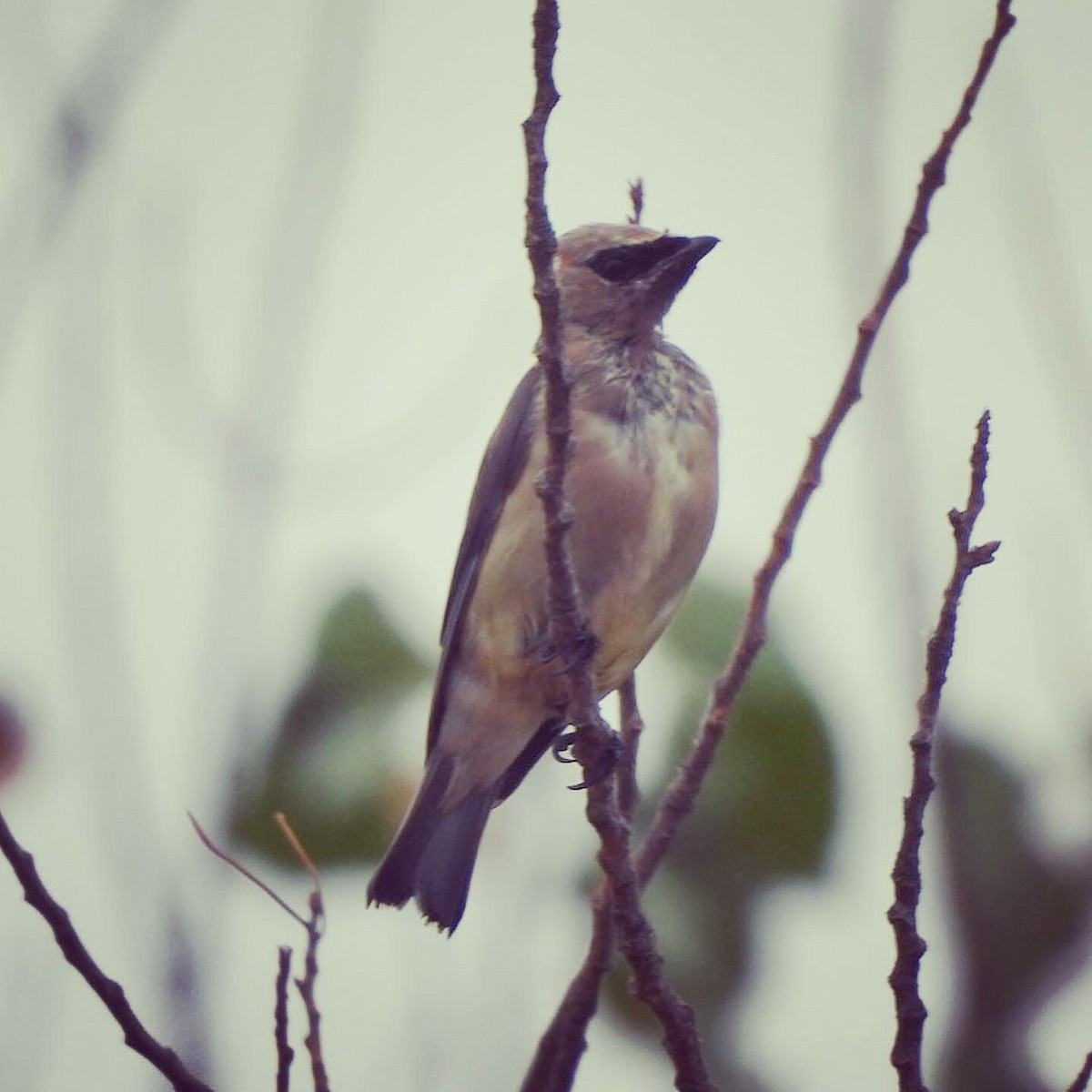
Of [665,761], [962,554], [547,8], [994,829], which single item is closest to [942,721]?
[994,829]

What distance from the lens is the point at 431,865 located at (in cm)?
407

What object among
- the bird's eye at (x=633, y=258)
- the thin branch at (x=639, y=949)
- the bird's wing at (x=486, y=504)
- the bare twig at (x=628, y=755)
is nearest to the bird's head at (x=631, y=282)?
the bird's eye at (x=633, y=258)

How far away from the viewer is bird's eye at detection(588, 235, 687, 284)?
4.32m

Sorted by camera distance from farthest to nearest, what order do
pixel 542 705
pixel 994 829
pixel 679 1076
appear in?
pixel 542 705, pixel 994 829, pixel 679 1076

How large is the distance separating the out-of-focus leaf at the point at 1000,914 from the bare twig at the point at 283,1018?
120cm

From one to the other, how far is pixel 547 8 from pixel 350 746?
73.0 inches

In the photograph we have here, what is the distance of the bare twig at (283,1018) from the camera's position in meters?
2.25

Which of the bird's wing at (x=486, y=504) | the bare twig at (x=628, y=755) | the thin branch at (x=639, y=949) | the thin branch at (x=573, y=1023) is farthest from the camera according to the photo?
the bird's wing at (x=486, y=504)

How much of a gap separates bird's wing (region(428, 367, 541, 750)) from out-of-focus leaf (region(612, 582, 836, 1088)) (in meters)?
0.80

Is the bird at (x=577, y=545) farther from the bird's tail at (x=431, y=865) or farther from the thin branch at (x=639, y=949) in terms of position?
the thin branch at (x=639, y=949)

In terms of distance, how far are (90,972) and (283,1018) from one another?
264 mm

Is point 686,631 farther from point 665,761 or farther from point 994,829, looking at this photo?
point 994,829

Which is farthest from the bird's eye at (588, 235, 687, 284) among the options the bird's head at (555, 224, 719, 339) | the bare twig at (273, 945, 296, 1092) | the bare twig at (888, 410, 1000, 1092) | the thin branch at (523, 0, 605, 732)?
the bare twig at (273, 945, 296, 1092)

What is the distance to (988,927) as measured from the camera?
327 cm
